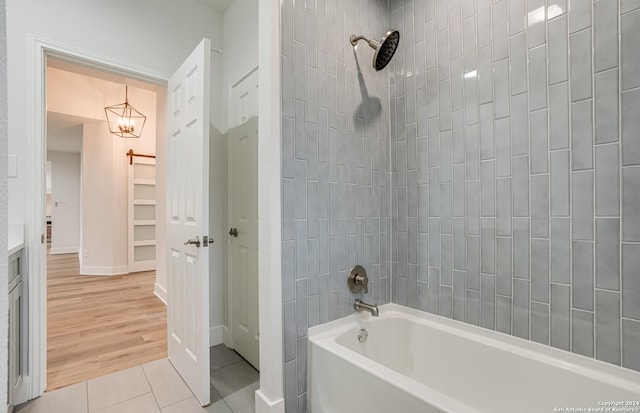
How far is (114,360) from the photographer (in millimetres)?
2189

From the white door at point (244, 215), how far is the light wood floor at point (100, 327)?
700mm

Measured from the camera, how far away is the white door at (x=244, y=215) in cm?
216

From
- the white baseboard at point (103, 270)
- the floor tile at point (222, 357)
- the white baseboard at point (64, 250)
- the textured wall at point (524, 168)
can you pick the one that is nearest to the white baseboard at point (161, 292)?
the floor tile at point (222, 357)

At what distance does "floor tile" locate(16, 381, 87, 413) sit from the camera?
1.65 metres

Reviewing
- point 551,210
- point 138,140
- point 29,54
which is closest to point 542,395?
point 551,210

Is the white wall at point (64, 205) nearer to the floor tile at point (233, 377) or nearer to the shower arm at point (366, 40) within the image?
the floor tile at point (233, 377)

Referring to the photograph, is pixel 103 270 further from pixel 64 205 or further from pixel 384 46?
pixel 384 46

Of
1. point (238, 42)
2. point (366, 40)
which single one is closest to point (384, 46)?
point (366, 40)

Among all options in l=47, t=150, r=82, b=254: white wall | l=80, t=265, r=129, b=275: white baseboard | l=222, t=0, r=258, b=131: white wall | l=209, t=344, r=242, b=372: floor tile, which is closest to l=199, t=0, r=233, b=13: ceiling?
l=222, t=0, r=258, b=131: white wall

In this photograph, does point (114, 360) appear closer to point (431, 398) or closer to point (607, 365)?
point (431, 398)

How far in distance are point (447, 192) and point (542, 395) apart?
97 centimetres

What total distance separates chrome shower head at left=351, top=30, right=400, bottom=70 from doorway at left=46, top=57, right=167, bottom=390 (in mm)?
1874

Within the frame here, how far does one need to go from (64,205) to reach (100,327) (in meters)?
5.92

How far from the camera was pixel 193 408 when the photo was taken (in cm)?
167
